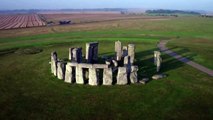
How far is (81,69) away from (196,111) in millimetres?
10327

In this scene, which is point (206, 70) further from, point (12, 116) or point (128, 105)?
point (12, 116)

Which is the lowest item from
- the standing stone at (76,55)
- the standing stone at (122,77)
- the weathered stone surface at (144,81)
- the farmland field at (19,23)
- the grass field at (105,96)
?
the grass field at (105,96)

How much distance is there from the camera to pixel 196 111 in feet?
58.5

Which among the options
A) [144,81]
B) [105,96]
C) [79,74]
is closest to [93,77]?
[79,74]

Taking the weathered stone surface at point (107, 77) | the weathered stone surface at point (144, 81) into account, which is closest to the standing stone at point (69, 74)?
the weathered stone surface at point (107, 77)

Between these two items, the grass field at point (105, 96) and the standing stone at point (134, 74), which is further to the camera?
the standing stone at point (134, 74)

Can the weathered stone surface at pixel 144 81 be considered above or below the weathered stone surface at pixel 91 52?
below

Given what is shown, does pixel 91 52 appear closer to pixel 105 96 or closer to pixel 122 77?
pixel 122 77

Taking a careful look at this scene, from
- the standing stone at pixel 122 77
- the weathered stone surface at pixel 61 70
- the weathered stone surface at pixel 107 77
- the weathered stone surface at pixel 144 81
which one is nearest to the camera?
the weathered stone surface at pixel 107 77

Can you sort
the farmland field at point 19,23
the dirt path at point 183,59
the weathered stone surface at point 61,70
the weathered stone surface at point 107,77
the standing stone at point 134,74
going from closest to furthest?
the weathered stone surface at point 107,77
the standing stone at point 134,74
the weathered stone surface at point 61,70
the dirt path at point 183,59
the farmland field at point 19,23

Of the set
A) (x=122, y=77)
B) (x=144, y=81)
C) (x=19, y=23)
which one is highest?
(x=19, y=23)

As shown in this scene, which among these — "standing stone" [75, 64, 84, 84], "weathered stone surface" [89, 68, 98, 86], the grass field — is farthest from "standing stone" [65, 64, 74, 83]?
"weathered stone surface" [89, 68, 98, 86]

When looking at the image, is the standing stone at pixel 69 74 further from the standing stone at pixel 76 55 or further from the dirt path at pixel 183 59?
the dirt path at pixel 183 59

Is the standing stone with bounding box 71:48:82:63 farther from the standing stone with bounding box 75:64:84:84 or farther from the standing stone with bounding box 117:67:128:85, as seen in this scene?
the standing stone with bounding box 117:67:128:85
